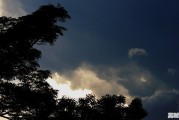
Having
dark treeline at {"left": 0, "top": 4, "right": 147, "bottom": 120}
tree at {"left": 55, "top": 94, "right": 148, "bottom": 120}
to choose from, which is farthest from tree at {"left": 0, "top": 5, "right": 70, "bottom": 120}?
tree at {"left": 55, "top": 94, "right": 148, "bottom": 120}

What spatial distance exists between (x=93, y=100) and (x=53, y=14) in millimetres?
21425

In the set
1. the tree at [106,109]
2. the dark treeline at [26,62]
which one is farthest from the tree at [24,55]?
the tree at [106,109]

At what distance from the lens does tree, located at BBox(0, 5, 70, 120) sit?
30922 millimetres

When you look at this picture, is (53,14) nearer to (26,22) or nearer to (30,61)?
(26,22)

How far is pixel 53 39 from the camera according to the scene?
104ft

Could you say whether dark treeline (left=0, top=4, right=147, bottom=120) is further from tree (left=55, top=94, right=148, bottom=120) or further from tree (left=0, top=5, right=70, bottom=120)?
tree (left=55, top=94, right=148, bottom=120)

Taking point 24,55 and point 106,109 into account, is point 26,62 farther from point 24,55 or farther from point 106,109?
point 106,109

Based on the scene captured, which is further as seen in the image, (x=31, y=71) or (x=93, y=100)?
(x=93, y=100)

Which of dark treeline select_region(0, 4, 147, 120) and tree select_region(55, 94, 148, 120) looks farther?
tree select_region(55, 94, 148, 120)

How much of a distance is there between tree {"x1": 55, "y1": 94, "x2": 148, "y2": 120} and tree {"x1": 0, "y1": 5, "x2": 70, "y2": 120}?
42.3 ft

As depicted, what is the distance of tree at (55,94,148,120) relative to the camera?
47188 mm

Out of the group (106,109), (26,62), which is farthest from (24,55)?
(106,109)

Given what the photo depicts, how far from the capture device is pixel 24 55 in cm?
Answer: 3158

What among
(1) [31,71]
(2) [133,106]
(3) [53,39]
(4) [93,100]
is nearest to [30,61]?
(1) [31,71]
